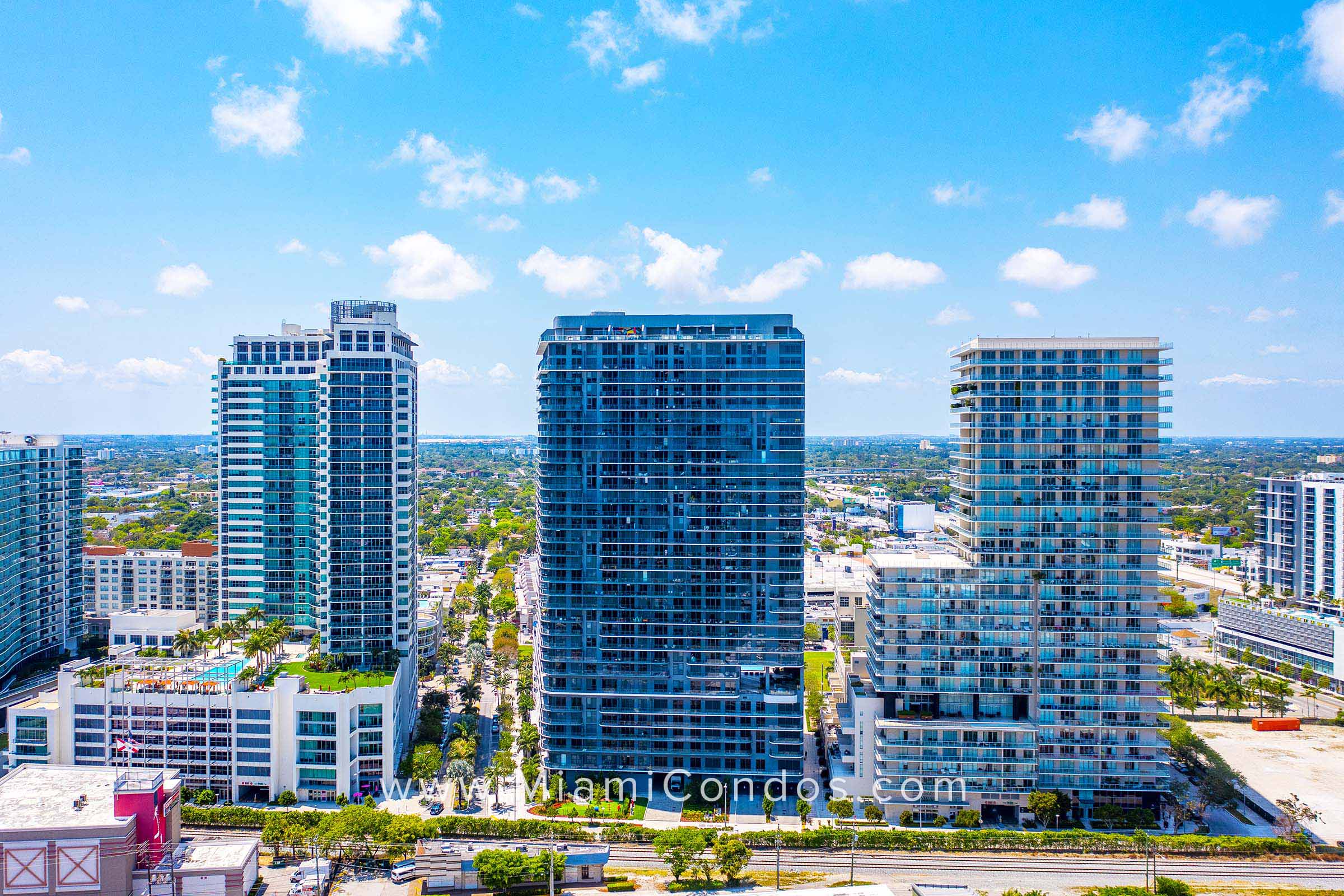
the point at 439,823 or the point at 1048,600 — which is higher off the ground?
the point at 1048,600

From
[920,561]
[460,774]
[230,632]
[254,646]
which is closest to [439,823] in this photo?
[460,774]

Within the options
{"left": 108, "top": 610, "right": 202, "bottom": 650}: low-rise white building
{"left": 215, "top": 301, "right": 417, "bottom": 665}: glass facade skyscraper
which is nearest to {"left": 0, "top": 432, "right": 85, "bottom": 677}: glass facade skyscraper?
{"left": 108, "top": 610, "right": 202, "bottom": 650}: low-rise white building

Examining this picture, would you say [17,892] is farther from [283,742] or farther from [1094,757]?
[1094,757]

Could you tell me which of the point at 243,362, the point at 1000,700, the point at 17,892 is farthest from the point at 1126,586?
the point at 243,362

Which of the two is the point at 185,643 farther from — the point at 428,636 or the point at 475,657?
the point at 428,636

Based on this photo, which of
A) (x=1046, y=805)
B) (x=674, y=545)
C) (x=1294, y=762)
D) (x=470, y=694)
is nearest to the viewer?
(x=1046, y=805)

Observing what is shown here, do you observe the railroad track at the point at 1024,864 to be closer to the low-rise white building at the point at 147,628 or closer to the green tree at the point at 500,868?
the green tree at the point at 500,868
